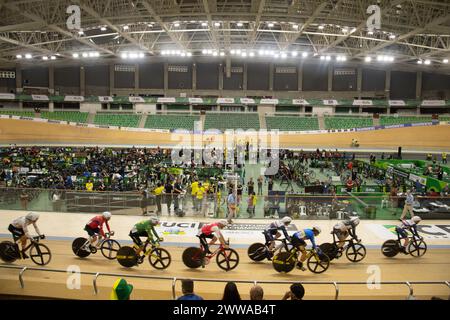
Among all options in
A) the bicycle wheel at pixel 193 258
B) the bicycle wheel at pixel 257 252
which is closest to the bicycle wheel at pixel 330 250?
the bicycle wheel at pixel 257 252

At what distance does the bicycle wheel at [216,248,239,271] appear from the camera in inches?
292

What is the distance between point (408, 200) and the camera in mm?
10773

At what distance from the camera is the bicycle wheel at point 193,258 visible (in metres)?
7.40

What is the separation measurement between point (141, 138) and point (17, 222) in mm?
26921

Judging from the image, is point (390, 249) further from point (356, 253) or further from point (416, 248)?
point (356, 253)

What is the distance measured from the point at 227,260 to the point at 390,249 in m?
3.99

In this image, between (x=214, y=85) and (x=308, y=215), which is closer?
(x=308, y=215)

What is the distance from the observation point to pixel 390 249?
837 cm

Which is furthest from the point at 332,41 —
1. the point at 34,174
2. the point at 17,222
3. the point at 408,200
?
the point at 17,222

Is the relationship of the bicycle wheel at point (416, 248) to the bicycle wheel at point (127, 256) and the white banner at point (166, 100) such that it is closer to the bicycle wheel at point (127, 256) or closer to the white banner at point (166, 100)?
the bicycle wheel at point (127, 256)

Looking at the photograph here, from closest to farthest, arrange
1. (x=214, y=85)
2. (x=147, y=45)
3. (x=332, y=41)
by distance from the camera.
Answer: (x=332, y=41) → (x=147, y=45) → (x=214, y=85)

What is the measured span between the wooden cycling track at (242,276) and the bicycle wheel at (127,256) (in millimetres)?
140

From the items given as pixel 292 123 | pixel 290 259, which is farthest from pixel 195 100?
pixel 290 259
